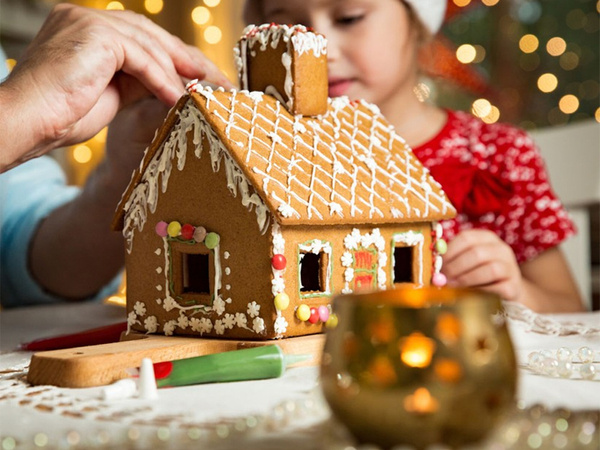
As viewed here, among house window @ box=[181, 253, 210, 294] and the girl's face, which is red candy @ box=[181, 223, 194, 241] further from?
the girl's face

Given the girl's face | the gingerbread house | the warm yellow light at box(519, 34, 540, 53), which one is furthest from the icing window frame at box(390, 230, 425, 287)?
the warm yellow light at box(519, 34, 540, 53)

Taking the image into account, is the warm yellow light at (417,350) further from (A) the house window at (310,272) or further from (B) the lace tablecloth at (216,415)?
(A) the house window at (310,272)

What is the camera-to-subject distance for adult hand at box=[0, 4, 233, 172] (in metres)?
0.82

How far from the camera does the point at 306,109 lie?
34.8 inches

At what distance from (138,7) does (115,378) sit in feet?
7.11

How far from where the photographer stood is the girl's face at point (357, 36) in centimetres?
129

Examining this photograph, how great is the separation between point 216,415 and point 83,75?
52 cm

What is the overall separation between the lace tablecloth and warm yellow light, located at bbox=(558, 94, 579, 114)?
8.87 feet

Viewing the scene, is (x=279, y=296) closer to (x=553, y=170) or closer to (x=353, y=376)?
(x=353, y=376)

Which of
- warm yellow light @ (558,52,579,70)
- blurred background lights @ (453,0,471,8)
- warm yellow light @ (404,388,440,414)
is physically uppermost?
blurred background lights @ (453,0,471,8)

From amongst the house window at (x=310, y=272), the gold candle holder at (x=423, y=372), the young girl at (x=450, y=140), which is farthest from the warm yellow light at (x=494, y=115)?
the gold candle holder at (x=423, y=372)

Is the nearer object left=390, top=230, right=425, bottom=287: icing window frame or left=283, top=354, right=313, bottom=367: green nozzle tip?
left=283, top=354, right=313, bottom=367: green nozzle tip

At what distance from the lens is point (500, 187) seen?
4.75ft

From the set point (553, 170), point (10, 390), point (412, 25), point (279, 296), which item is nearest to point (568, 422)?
point (279, 296)
